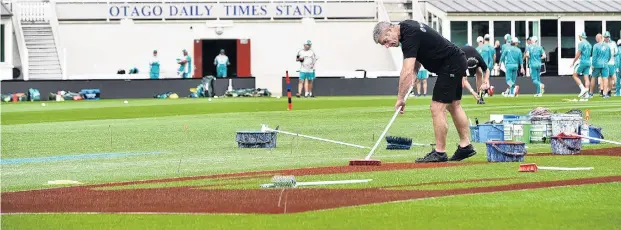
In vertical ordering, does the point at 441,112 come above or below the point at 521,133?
above

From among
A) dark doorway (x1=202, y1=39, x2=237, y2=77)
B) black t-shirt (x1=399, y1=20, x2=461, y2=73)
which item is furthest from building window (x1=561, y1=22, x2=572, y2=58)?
black t-shirt (x1=399, y1=20, x2=461, y2=73)

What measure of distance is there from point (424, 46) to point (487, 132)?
185 inches

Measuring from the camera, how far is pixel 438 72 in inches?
688

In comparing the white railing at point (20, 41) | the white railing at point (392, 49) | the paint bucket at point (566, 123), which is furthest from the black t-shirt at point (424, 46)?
the white railing at point (392, 49)

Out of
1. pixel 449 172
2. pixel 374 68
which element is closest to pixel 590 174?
pixel 449 172

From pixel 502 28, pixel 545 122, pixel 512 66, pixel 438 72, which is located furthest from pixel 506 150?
pixel 502 28

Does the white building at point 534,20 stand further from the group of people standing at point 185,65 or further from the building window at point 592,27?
the group of people standing at point 185,65

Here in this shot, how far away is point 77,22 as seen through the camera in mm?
68312

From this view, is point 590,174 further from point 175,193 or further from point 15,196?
point 15,196

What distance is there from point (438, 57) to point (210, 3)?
5179 cm

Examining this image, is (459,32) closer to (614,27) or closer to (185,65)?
(614,27)

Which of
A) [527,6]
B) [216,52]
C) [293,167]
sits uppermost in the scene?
[527,6]

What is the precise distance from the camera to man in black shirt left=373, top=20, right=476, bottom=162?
17000 millimetres

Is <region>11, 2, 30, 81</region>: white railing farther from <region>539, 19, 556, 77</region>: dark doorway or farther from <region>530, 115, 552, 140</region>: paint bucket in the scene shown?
<region>530, 115, 552, 140</region>: paint bucket
